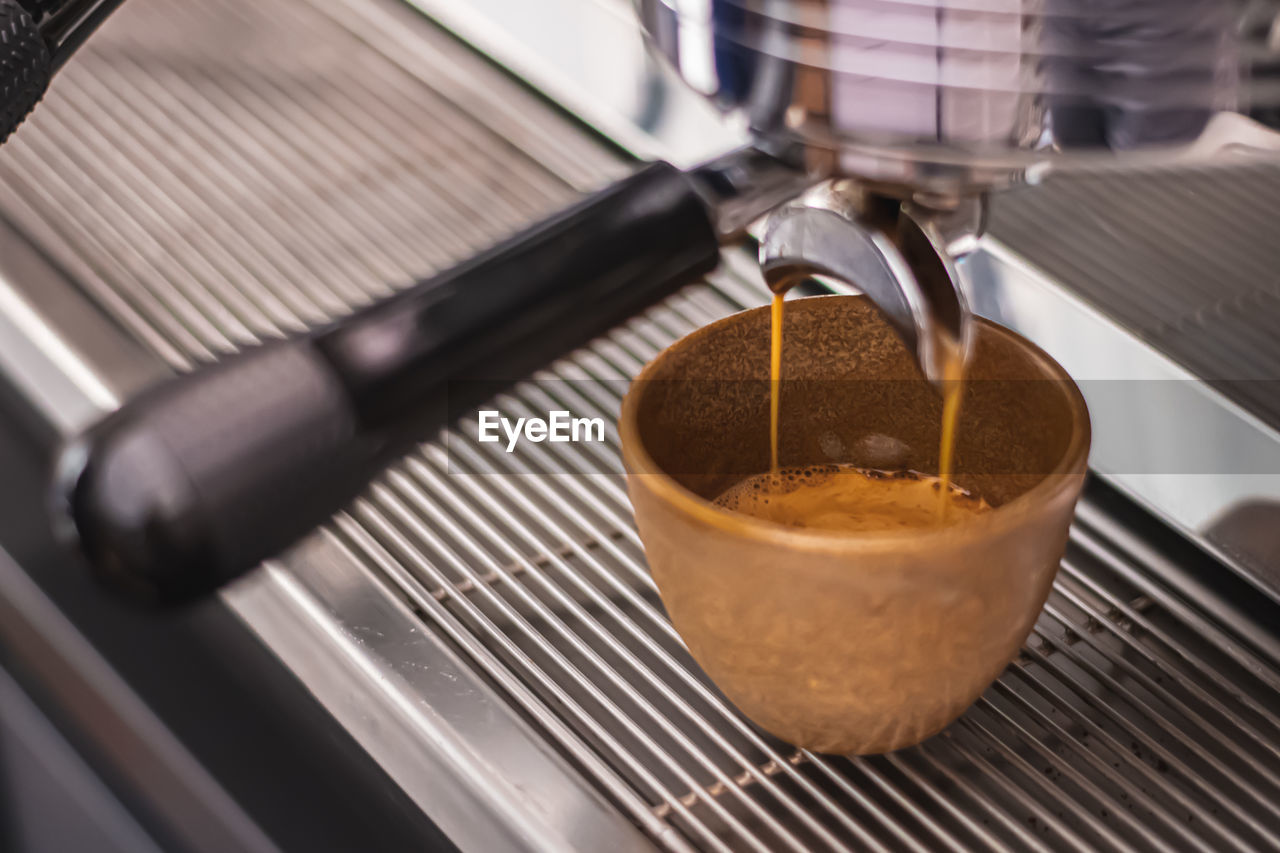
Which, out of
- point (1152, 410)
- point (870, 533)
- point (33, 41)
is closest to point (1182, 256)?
point (1152, 410)

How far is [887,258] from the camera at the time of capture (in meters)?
0.21

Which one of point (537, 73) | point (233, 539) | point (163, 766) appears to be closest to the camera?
point (233, 539)

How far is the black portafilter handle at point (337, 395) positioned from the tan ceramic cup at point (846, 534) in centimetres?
5

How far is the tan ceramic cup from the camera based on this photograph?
0.83 feet

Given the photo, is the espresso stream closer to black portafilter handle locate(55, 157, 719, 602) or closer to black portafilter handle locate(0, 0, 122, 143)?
black portafilter handle locate(55, 157, 719, 602)

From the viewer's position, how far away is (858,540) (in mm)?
248

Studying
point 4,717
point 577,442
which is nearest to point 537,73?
point 577,442

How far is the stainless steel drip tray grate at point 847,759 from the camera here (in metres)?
0.29

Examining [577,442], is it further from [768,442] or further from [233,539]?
[233,539]

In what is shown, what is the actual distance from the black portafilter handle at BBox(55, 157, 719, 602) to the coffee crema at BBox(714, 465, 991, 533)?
81mm

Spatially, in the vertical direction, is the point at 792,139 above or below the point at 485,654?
above

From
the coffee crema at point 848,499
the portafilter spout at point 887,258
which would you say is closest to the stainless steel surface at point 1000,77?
the portafilter spout at point 887,258

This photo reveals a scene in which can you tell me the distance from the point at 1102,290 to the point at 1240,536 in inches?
2.8

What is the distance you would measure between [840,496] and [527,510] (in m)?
0.10
